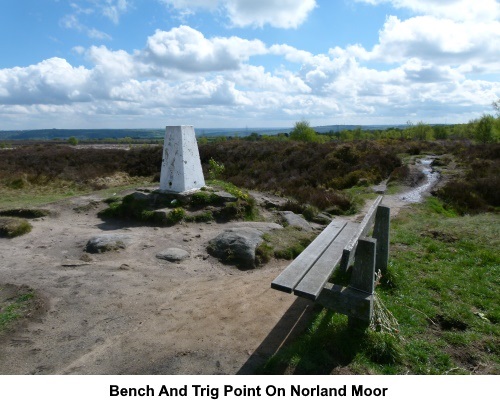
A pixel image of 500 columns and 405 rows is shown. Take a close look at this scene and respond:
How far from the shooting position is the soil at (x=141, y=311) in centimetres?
385

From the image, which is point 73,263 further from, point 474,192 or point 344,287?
point 474,192

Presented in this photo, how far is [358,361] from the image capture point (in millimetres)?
3467

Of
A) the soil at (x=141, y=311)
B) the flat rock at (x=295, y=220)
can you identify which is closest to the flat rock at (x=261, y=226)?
the flat rock at (x=295, y=220)

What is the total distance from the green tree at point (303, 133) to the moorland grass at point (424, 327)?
4101 centimetres

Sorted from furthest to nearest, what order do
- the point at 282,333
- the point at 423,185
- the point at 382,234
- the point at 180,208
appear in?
the point at 423,185 → the point at 180,208 → the point at 382,234 → the point at 282,333

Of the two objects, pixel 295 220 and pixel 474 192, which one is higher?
pixel 474 192

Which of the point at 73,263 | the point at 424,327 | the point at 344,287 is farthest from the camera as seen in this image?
the point at 73,263

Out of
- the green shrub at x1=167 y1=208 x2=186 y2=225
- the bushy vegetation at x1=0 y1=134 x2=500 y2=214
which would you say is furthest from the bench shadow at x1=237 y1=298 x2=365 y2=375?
the bushy vegetation at x1=0 y1=134 x2=500 y2=214

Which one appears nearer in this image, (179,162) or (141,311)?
(141,311)

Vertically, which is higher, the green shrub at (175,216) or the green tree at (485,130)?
the green tree at (485,130)

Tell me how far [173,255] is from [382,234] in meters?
3.89

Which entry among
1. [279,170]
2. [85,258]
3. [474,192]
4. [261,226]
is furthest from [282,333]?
[279,170]

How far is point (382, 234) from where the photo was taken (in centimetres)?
523

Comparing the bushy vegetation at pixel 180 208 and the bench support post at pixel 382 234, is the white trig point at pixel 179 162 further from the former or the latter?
the bench support post at pixel 382 234
